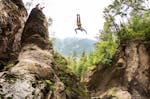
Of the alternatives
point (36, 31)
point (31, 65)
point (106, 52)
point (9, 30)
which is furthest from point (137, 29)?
point (31, 65)

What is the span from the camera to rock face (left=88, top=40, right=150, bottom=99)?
22109 mm

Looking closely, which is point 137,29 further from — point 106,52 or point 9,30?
point 9,30

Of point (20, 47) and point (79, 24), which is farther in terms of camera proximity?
point (20, 47)

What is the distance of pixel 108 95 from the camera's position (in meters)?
22.7

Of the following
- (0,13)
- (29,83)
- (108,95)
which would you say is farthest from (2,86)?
(108,95)

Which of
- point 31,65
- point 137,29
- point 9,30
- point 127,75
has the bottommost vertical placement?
point 127,75

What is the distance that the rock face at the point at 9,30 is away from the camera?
33.5 ft

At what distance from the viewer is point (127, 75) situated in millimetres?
23359

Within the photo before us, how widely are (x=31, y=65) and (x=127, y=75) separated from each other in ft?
50.7

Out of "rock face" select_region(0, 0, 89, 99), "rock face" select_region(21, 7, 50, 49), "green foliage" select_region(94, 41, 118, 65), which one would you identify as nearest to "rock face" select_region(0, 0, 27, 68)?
"rock face" select_region(0, 0, 89, 99)

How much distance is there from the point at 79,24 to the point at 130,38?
15.4 meters

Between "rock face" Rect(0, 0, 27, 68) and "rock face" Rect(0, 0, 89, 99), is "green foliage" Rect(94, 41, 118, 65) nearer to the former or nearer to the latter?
"rock face" Rect(0, 0, 89, 99)

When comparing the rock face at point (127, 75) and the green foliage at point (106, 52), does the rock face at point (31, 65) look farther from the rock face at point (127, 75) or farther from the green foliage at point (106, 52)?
the green foliage at point (106, 52)

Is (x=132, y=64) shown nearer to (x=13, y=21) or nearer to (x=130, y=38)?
(x=130, y=38)
